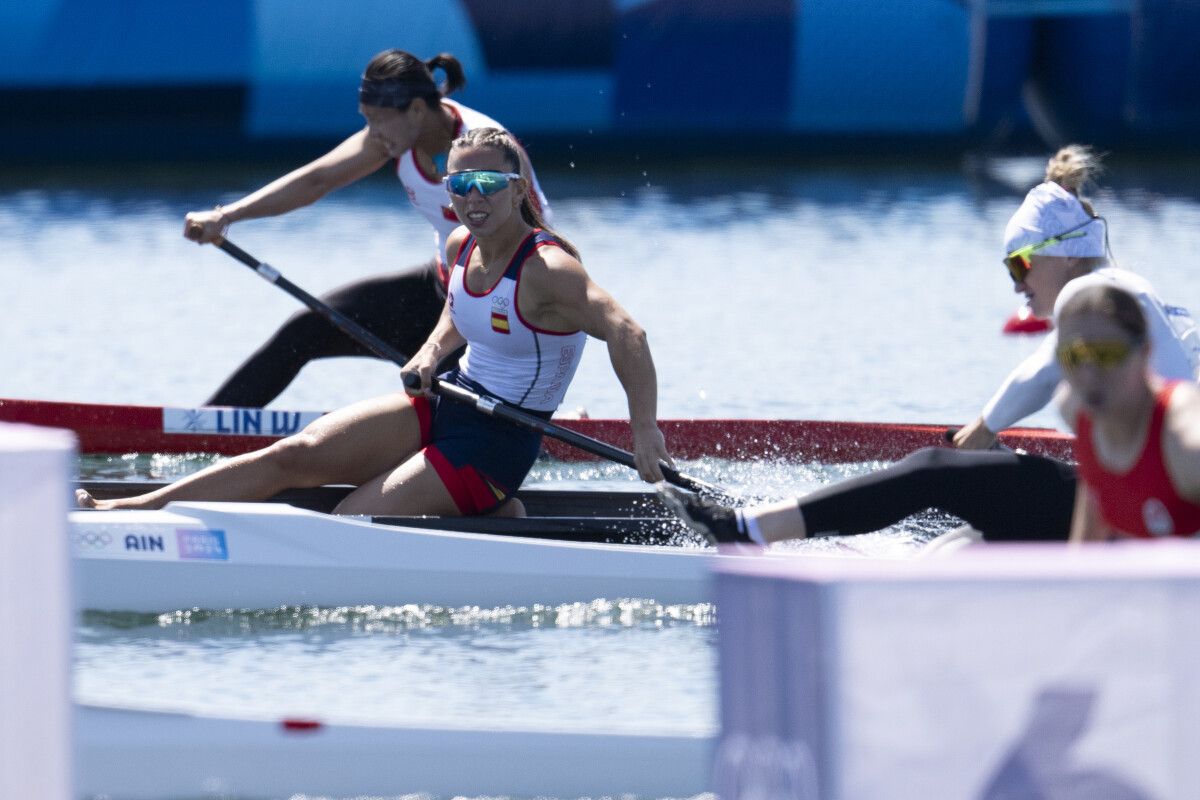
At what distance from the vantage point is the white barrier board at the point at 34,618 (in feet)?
9.76

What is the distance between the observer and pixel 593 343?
38.3 feet

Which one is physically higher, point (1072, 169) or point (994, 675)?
point (1072, 169)

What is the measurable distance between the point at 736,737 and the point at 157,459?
546cm

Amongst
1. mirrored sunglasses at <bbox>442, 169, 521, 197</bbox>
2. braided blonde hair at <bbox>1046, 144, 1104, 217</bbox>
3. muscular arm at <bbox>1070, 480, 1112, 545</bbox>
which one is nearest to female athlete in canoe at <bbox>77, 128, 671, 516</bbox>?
mirrored sunglasses at <bbox>442, 169, 521, 197</bbox>

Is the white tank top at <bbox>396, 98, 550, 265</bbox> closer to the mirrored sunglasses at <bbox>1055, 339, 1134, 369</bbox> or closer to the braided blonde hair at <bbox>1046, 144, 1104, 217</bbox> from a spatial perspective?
the braided blonde hair at <bbox>1046, 144, 1104, 217</bbox>

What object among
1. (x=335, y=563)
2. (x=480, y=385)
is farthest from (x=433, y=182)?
(x=335, y=563)

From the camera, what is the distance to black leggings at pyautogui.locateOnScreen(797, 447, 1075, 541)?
15.4 feet

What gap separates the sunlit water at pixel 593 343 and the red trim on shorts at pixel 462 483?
0.35 metres

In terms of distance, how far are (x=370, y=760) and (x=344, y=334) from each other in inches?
148

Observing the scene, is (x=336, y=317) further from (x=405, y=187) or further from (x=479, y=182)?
(x=479, y=182)

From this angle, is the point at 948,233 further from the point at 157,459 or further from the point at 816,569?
the point at 816,569

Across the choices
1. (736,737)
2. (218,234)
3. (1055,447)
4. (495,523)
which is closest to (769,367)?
(1055,447)

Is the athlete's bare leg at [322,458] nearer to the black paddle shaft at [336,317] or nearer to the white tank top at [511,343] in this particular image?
the white tank top at [511,343]

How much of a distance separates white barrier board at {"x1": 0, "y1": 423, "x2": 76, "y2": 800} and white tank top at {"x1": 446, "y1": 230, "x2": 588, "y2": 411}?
2558 mm
